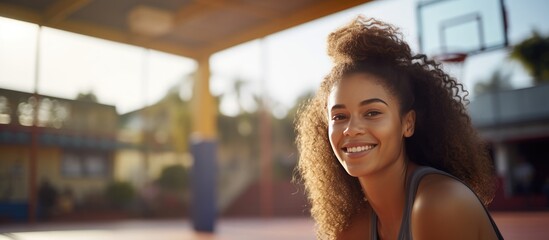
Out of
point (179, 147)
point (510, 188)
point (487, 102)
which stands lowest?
point (510, 188)

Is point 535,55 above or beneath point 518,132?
Answer: above

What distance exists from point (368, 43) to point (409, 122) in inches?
13.6

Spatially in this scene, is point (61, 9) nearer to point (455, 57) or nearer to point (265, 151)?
point (455, 57)

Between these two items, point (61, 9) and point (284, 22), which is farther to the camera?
point (284, 22)

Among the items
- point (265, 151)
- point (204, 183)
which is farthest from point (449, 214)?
point (265, 151)

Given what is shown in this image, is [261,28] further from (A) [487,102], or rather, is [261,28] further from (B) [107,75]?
(A) [487,102]

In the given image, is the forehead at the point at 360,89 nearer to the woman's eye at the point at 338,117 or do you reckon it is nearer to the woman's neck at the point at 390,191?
the woman's eye at the point at 338,117

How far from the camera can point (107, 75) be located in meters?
16.0

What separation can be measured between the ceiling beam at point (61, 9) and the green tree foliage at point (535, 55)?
20.5 meters

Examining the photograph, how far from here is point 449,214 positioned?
1482 mm

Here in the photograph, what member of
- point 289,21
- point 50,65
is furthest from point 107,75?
point 289,21

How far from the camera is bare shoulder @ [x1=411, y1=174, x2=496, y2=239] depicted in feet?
4.86

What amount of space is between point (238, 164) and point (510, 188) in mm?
12841

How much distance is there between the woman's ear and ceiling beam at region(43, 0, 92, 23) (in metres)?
6.77
